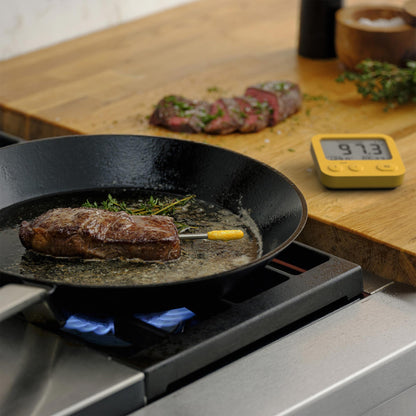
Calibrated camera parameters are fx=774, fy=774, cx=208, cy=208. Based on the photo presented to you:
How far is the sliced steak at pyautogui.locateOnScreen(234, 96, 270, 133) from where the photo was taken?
1.53 metres

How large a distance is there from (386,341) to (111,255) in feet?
1.20

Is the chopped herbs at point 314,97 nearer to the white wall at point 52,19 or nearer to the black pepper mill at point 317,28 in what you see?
the black pepper mill at point 317,28

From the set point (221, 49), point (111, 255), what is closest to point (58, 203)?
point (111, 255)

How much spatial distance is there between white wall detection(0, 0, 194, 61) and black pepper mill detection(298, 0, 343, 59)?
0.54m

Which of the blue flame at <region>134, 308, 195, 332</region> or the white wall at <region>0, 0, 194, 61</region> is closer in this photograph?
the blue flame at <region>134, 308, 195, 332</region>

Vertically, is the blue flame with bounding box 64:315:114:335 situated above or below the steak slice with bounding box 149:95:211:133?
below

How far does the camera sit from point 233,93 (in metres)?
1.73

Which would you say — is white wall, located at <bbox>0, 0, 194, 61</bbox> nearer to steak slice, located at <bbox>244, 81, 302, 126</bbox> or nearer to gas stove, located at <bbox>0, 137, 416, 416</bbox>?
steak slice, located at <bbox>244, 81, 302, 126</bbox>

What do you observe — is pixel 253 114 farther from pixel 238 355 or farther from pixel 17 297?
pixel 17 297

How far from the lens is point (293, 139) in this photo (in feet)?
4.96

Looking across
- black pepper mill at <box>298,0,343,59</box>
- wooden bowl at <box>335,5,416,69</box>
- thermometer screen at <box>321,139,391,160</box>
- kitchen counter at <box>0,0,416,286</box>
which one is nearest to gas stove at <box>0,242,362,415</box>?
kitchen counter at <box>0,0,416,286</box>

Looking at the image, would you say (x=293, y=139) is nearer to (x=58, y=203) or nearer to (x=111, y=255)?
(x=58, y=203)

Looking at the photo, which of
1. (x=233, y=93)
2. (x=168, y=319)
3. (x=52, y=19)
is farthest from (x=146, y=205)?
(x=52, y=19)

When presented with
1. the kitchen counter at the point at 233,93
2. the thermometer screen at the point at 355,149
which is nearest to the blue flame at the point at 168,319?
the kitchen counter at the point at 233,93
